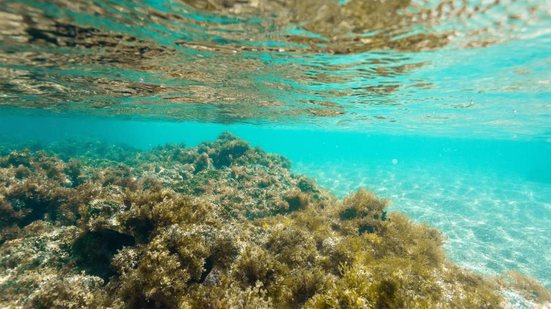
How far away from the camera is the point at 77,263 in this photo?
6594 mm

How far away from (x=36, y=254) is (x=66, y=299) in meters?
3.31

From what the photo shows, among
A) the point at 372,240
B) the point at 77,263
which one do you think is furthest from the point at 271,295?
the point at 372,240

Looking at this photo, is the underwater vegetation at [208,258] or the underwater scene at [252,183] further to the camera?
the underwater scene at [252,183]

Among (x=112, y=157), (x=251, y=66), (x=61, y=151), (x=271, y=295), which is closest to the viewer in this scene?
(x=271, y=295)

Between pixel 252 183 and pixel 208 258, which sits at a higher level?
pixel 208 258

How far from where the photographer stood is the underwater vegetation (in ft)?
16.4

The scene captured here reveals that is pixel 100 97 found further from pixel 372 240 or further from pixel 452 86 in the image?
pixel 452 86

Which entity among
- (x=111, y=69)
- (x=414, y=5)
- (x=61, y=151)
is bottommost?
(x=61, y=151)

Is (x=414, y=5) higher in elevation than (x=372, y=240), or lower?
higher

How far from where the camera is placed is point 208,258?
6.42 m

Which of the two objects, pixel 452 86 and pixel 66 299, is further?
pixel 452 86

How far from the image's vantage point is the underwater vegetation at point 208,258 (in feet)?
16.4

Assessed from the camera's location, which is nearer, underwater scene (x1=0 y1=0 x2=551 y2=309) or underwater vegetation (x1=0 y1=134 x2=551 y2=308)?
underwater vegetation (x1=0 y1=134 x2=551 y2=308)

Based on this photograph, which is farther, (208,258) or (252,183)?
(252,183)
